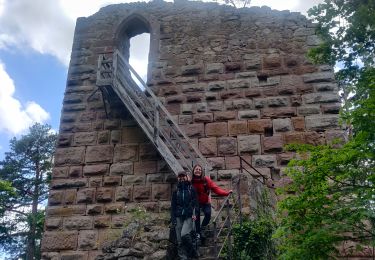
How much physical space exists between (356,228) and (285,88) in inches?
166

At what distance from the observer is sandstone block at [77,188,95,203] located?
862 cm

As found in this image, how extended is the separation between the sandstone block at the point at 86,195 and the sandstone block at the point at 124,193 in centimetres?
52

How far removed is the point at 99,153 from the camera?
354 inches

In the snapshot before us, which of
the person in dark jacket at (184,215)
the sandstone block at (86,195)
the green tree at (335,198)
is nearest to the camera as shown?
the green tree at (335,198)

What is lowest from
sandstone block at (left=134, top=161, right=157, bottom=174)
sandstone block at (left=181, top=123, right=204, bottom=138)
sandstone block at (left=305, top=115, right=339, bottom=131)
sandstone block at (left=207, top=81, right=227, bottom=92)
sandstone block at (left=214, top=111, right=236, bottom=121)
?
sandstone block at (left=134, top=161, right=157, bottom=174)

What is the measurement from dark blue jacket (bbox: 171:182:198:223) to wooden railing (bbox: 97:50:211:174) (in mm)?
1443

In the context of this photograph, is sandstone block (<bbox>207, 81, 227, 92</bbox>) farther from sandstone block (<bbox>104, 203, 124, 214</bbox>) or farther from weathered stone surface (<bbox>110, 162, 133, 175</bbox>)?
sandstone block (<bbox>104, 203, 124, 214</bbox>)

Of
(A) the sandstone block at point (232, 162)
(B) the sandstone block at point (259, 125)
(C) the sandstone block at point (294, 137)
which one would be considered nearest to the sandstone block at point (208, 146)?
(A) the sandstone block at point (232, 162)

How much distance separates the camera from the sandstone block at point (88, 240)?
8.23 meters

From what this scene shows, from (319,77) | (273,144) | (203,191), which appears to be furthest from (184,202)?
(319,77)

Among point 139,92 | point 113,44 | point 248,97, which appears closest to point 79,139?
point 139,92

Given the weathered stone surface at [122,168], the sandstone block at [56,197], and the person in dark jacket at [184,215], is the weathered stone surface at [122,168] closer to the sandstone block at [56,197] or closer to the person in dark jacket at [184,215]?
the sandstone block at [56,197]

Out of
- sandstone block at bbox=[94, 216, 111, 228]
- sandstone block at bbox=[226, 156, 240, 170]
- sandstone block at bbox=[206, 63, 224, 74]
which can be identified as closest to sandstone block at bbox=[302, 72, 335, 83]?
sandstone block at bbox=[206, 63, 224, 74]

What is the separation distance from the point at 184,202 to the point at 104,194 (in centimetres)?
274
